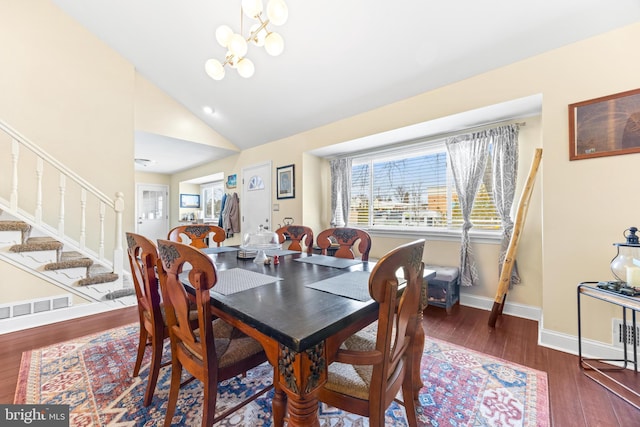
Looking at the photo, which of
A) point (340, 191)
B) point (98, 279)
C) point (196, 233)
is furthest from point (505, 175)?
point (98, 279)

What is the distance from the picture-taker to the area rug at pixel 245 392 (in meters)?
1.33

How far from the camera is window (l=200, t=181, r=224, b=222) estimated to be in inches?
282

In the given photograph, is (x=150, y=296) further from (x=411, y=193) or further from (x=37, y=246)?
(x=411, y=193)

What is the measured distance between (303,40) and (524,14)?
1.83m

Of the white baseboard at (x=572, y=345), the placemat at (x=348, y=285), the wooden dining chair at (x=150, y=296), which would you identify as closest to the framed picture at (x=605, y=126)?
the white baseboard at (x=572, y=345)

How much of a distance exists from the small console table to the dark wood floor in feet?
0.18

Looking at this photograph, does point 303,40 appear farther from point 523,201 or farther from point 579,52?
point 523,201

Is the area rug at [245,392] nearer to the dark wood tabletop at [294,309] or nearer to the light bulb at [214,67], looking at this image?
the dark wood tabletop at [294,309]

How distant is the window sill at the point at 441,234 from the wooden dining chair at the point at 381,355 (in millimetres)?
2211

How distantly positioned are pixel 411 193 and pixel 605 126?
1.84 m

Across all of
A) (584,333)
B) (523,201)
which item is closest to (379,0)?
(523,201)

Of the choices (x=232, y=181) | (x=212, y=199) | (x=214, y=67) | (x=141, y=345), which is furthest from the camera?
(x=212, y=199)

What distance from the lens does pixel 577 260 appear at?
1949 millimetres

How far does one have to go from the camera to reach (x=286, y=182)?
13.8 feet
